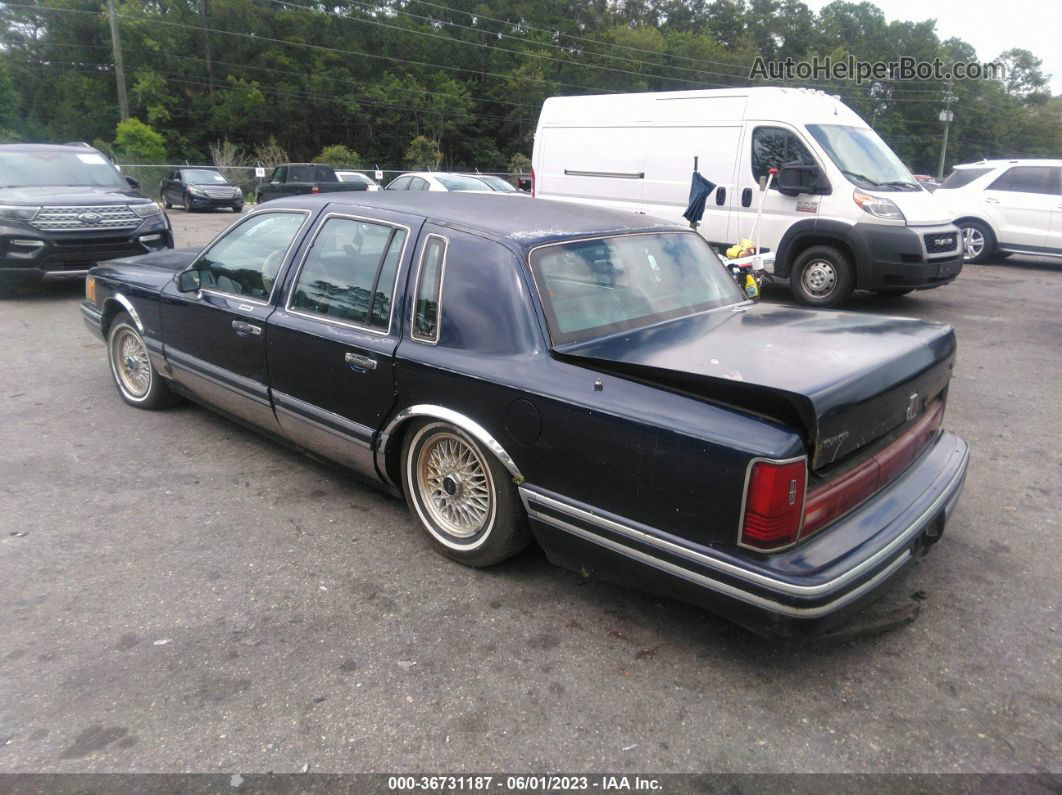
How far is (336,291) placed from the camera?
153 inches

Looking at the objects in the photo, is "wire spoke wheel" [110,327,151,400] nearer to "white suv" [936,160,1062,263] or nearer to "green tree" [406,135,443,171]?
"white suv" [936,160,1062,263]

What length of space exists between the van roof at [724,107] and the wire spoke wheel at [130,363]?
22.3 ft

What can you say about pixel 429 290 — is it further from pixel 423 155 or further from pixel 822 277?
pixel 423 155

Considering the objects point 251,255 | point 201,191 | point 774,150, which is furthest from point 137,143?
point 251,255

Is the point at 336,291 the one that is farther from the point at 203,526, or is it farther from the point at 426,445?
the point at 203,526

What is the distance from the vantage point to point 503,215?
12.3ft

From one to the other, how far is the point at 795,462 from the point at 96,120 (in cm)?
5691

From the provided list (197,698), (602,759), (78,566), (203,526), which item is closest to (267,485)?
(203,526)

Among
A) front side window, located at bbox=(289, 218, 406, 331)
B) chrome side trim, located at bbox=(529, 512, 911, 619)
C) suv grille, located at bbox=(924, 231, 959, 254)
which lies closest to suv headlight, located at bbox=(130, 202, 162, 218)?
front side window, located at bbox=(289, 218, 406, 331)

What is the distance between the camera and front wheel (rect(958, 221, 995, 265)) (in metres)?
13.3

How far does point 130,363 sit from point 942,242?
8.30m

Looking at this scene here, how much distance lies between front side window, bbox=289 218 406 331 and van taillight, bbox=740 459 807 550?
1.86m

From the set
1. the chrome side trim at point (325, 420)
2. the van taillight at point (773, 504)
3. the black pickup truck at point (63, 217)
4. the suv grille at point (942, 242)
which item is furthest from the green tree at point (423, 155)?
the van taillight at point (773, 504)

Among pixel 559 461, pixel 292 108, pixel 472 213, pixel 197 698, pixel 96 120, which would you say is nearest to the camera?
pixel 197 698
